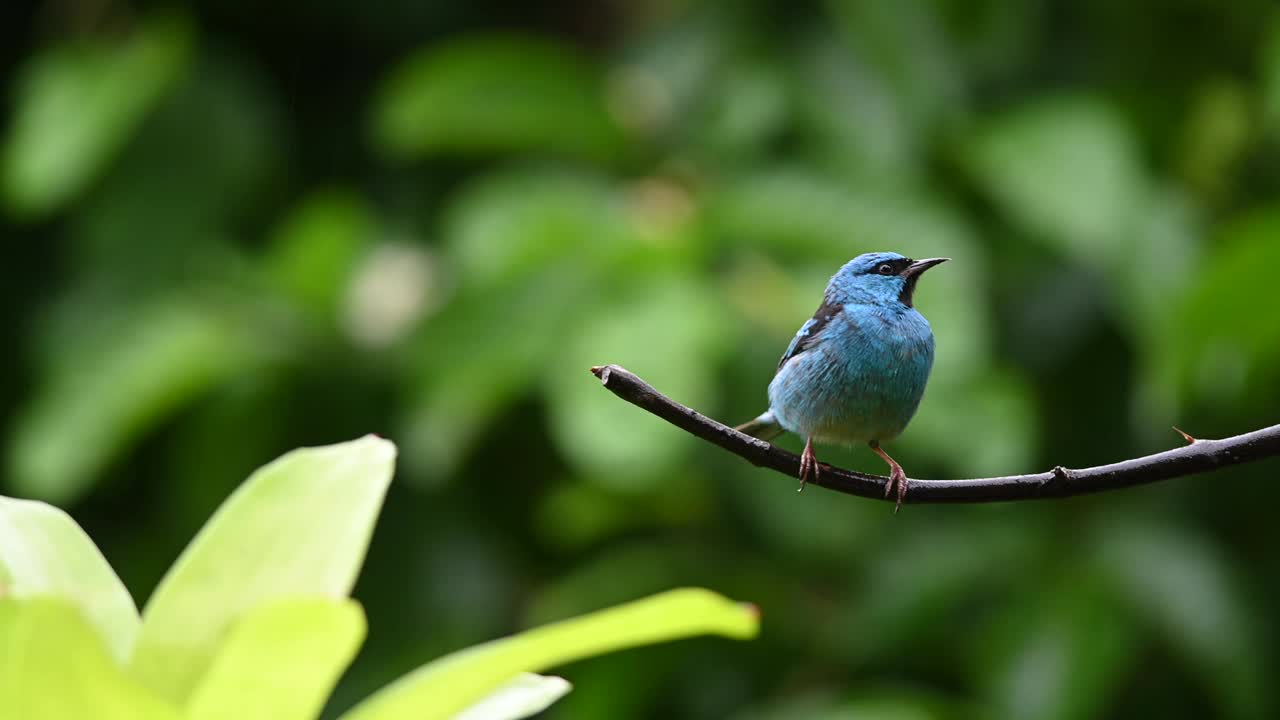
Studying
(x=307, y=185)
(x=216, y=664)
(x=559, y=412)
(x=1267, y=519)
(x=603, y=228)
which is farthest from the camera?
(x=307, y=185)

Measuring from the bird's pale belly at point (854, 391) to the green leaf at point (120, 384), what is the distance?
1.76m

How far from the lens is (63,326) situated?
9.14 feet

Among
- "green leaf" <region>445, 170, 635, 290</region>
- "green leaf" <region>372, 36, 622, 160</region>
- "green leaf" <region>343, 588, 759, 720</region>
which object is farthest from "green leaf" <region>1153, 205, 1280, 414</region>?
"green leaf" <region>343, 588, 759, 720</region>

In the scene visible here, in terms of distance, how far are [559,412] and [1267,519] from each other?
5.50 feet

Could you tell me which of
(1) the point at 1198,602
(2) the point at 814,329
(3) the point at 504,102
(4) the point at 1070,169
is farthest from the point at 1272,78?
(2) the point at 814,329

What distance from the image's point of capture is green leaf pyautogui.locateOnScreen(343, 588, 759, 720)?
467 mm

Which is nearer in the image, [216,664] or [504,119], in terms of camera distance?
[216,664]

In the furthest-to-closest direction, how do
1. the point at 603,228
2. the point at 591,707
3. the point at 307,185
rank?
the point at 307,185
the point at 591,707
the point at 603,228

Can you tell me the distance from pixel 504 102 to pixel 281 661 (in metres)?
2.15

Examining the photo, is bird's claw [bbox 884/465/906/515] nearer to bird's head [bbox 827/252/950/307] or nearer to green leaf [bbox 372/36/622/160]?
bird's head [bbox 827/252/950/307]

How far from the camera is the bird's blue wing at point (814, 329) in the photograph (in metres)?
0.91

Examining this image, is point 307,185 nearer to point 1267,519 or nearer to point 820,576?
point 820,576

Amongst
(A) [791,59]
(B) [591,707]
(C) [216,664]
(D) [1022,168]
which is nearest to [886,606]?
(B) [591,707]

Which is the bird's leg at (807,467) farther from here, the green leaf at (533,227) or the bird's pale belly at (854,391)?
the green leaf at (533,227)
